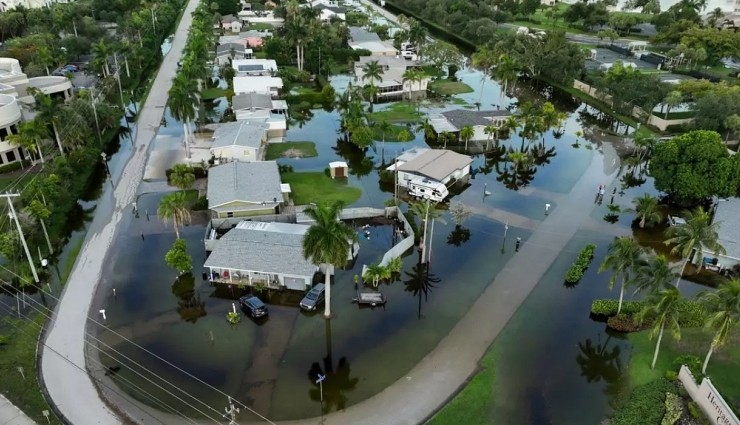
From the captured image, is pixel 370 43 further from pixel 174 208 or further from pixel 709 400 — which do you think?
pixel 709 400

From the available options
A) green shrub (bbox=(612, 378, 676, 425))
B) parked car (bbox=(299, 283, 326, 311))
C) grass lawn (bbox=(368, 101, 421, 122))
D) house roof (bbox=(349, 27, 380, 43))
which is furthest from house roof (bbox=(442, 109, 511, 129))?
house roof (bbox=(349, 27, 380, 43))

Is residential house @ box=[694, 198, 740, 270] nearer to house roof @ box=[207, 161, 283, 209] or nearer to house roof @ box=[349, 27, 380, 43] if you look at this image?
house roof @ box=[207, 161, 283, 209]

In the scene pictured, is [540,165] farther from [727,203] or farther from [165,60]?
[165,60]

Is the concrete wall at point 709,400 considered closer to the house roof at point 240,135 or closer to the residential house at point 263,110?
the house roof at point 240,135

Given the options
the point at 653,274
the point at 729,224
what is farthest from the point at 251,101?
the point at 729,224

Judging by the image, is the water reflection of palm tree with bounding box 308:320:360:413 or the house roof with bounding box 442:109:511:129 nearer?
the water reflection of palm tree with bounding box 308:320:360:413

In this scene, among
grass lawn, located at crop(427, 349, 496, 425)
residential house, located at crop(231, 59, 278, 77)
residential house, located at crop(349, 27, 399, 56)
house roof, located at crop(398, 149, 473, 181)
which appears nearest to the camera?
grass lawn, located at crop(427, 349, 496, 425)
